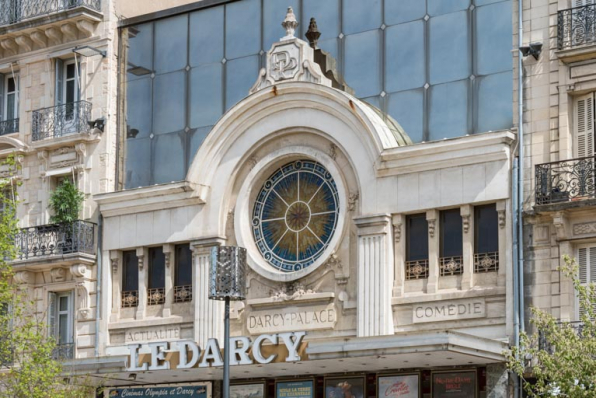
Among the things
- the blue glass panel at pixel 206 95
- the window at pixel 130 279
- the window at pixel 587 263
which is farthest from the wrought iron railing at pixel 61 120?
the window at pixel 587 263

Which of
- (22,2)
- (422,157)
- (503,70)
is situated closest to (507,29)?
(503,70)

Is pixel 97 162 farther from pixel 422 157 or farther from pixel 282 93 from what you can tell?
pixel 422 157

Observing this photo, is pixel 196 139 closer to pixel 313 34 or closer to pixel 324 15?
pixel 313 34

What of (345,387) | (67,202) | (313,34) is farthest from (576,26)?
(67,202)

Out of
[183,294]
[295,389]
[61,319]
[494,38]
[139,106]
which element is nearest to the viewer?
[494,38]

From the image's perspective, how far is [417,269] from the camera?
1229 inches

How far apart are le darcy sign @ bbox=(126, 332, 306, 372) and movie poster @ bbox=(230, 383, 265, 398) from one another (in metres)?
1.84

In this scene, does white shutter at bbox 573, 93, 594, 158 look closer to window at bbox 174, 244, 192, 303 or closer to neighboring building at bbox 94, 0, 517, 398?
neighboring building at bbox 94, 0, 517, 398

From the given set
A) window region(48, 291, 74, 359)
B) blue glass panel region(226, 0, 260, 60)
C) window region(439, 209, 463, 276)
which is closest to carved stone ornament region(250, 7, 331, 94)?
blue glass panel region(226, 0, 260, 60)

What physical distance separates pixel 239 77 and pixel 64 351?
27.5 ft

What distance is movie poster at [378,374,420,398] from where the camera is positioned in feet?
101

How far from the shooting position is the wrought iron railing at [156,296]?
115 ft

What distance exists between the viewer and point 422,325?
30.7 m

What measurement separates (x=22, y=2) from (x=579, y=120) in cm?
1686
